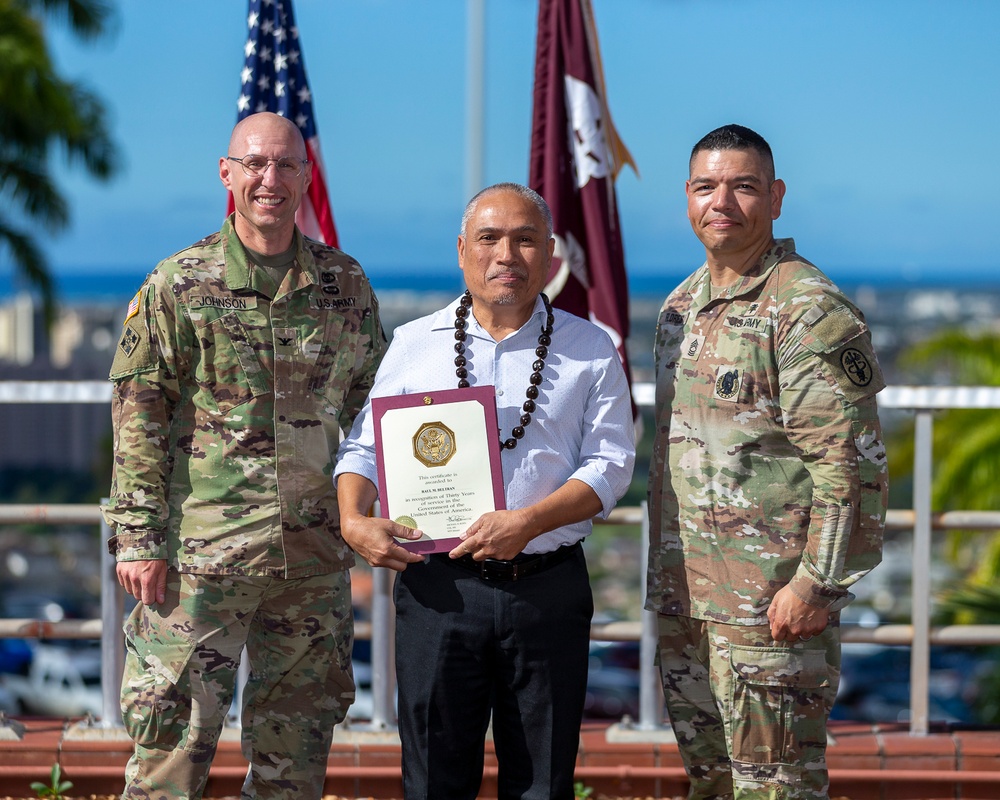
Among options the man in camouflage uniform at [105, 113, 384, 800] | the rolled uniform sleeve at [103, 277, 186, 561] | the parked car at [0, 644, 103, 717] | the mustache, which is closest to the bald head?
the man in camouflage uniform at [105, 113, 384, 800]

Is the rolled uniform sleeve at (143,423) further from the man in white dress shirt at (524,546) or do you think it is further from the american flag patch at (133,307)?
the man in white dress shirt at (524,546)

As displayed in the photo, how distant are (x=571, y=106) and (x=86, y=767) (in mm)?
3080

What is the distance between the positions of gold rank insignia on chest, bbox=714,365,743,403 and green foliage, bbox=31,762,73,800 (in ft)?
8.88

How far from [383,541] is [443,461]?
0.24 m

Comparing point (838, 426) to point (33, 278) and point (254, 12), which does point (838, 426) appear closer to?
point (254, 12)

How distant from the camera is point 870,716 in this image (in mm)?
43625

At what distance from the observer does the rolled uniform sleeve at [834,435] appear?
9.79 feet

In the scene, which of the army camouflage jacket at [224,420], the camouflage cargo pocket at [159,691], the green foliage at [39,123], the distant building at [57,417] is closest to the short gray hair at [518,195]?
the army camouflage jacket at [224,420]

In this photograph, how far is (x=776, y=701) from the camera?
3.09m

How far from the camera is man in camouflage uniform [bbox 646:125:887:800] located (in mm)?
3008

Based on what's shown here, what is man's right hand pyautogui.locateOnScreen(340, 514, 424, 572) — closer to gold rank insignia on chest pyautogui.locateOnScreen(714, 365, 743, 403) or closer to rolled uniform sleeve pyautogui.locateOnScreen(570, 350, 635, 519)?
rolled uniform sleeve pyautogui.locateOnScreen(570, 350, 635, 519)

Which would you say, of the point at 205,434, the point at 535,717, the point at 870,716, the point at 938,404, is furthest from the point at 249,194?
the point at 870,716

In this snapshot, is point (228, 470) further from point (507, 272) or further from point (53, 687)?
point (53, 687)

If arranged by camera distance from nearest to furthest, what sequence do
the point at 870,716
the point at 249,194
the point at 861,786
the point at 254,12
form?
the point at 249,194, the point at 861,786, the point at 254,12, the point at 870,716
